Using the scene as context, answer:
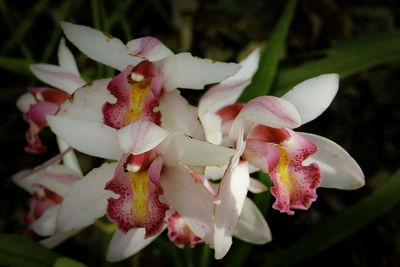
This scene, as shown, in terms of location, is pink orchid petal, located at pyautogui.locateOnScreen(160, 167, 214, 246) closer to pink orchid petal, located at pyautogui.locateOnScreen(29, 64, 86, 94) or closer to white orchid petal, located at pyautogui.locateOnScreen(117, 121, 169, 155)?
white orchid petal, located at pyautogui.locateOnScreen(117, 121, 169, 155)

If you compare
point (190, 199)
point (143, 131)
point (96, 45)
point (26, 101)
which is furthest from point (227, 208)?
point (26, 101)

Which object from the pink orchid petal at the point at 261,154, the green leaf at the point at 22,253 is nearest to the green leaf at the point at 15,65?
the green leaf at the point at 22,253

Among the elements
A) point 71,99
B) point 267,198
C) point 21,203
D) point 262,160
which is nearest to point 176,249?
point 267,198

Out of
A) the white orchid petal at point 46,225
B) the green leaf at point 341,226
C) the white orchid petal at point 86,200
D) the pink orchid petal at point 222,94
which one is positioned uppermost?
the pink orchid petal at point 222,94

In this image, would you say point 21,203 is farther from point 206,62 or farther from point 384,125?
point 384,125

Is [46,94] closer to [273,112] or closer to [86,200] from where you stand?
[86,200]

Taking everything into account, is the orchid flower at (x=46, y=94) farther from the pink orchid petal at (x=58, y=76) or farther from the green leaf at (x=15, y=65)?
the green leaf at (x=15, y=65)
